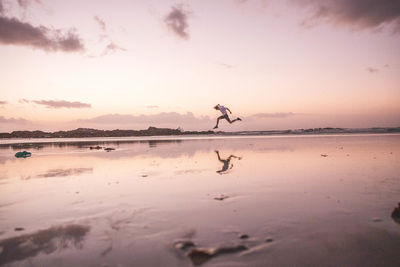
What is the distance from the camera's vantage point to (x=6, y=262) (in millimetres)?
5047

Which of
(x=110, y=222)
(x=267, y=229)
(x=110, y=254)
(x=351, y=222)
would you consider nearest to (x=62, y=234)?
(x=110, y=222)

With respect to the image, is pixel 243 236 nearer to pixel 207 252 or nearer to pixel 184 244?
pixel 207 252

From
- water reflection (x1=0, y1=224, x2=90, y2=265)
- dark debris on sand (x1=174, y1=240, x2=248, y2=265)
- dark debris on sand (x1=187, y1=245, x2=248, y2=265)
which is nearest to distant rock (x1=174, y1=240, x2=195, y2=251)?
dark debris on sand (x1=174, y1=240, x2=248, y2=265)

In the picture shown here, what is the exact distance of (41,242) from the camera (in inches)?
234

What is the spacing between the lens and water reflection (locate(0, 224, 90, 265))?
5.37 metres

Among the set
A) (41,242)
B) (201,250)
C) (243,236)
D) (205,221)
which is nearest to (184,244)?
(201,250)

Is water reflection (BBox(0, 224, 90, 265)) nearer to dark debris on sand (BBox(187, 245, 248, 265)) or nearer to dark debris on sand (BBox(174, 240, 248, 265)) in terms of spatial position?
dark debris on sand (BBox(174, 240, 248, 265))

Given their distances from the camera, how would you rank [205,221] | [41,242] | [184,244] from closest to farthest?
[184,244] → [41,242] → [205,221]

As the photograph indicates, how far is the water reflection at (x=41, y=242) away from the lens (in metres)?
5.37

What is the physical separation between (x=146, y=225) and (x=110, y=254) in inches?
65.6

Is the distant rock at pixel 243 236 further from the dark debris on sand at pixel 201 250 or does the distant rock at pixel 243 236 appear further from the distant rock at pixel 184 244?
the distant rock at pixel 184 244

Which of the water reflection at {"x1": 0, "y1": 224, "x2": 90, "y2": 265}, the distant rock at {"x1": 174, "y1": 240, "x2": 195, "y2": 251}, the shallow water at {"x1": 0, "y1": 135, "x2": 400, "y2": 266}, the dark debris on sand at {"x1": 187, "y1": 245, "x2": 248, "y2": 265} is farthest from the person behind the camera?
the distant rock at {"x1": 174, "y1": 240, "x2": 195, "y2": 251}

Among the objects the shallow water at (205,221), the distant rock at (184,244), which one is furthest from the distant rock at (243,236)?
the distant rock at (184,244)

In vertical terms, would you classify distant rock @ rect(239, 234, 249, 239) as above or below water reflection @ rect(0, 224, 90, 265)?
above
